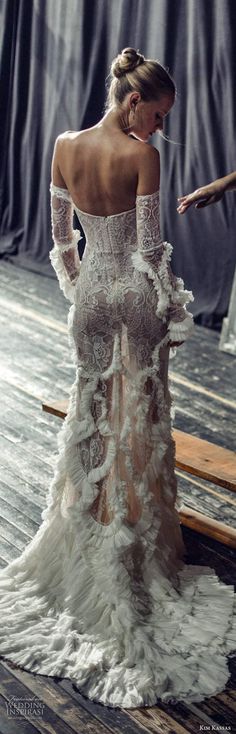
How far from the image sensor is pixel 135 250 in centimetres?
303

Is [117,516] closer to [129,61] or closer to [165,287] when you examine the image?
[165,287]

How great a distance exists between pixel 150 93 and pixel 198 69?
150 inches

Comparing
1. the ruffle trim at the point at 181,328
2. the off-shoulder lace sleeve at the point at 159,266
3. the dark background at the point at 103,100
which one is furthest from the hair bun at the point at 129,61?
the dark background at the point at 103,100

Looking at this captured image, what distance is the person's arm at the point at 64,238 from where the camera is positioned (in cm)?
314

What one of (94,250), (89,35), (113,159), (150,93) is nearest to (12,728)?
(94,250)

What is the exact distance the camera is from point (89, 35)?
7457mm

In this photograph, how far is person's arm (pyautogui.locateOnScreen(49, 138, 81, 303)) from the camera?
3141 millimetres

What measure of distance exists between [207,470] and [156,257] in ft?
3.51

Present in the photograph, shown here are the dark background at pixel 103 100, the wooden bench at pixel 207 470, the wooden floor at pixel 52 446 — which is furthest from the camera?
the dark background at pixel 103 100

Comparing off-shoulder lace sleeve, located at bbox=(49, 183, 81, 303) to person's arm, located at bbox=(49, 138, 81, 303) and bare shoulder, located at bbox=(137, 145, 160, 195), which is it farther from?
bare shoulder, located at bbox=(137, 145, 160, 195)

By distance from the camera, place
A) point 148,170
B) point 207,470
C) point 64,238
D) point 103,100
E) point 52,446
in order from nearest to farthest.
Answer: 1. point 148,170
2. point 64,238
3. point 207,470
4. point 52,446
5. point 103,100

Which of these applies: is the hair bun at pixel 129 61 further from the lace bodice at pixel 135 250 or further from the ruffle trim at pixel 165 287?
the ruffle trim at pixel 165 287

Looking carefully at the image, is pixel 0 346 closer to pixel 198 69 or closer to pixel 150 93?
pixel 198 69

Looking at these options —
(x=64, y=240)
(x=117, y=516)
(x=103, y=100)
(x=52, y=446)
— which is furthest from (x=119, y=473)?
(x=103, y=100)
